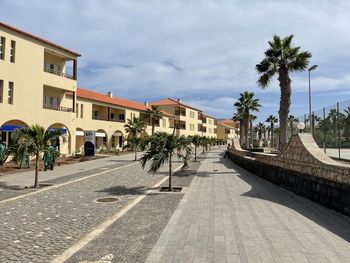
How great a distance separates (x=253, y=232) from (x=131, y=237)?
2.78 metres

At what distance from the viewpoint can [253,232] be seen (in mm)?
7715

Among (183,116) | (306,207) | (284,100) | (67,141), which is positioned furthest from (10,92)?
(183,116)

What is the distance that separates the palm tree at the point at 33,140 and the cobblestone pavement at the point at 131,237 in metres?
6.74

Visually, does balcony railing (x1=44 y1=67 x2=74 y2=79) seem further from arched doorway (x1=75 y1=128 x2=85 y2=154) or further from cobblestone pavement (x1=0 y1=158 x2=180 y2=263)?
cobblestone pavement (x1=0 y1=158 x2=180 y2=263)

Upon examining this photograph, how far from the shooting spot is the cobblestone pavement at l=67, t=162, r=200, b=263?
6223mm

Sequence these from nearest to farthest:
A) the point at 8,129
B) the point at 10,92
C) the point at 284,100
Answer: the point at 284,100 → the point at 10,92 → the point at 8,129

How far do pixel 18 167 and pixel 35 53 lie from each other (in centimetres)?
1113

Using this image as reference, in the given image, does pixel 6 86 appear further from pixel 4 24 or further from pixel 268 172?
pixel 268 172

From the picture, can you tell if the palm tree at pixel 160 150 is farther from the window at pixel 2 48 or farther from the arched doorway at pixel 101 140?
the arched doorway at pixel 101 140

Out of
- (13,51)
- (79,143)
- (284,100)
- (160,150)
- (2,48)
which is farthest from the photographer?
(79,143)

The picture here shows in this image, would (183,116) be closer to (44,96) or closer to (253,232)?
(44,96)

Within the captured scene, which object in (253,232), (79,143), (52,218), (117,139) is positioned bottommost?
(52,218)

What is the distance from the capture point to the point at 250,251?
636 centimetres

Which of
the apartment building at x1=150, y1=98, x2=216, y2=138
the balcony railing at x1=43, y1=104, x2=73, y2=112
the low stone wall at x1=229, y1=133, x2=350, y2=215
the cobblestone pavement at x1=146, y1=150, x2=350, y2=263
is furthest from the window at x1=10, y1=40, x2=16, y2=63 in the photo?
the apartment building at x1=150, y1=98, x2=216, y2=138
